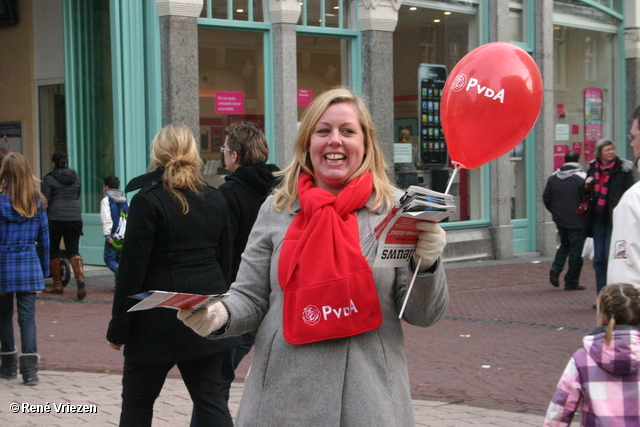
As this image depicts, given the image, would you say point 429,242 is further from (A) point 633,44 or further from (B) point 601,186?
(A) point 633,44

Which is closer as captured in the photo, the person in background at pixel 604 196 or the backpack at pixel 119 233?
the person in background at pixel 604 196

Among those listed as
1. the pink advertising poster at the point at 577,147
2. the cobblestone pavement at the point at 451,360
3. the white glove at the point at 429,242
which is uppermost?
the pink advertising poster at the point at 577,147

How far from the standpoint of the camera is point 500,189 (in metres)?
15.7

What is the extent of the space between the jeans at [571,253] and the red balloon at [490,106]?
336 inches

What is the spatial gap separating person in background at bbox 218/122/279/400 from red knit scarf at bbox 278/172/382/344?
7.62 ft

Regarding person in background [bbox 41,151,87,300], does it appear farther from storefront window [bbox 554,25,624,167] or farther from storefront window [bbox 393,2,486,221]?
storefront window [bbox 554,25,624,167]

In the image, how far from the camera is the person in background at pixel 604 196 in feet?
29.3

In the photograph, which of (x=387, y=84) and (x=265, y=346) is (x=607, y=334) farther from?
(x=387, y=84)

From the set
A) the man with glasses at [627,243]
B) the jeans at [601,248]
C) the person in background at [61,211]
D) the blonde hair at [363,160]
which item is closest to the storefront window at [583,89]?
the jeans at [601,248]

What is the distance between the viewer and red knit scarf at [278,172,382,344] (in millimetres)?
2658

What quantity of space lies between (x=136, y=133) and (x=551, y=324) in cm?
638

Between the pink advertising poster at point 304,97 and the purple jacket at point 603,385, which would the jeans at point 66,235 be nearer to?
the pink advertising poster at point 304,97

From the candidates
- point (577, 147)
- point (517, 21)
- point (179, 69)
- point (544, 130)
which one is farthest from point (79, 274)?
point (577, 147)

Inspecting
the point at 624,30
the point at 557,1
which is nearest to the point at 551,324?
the point at 557,1
